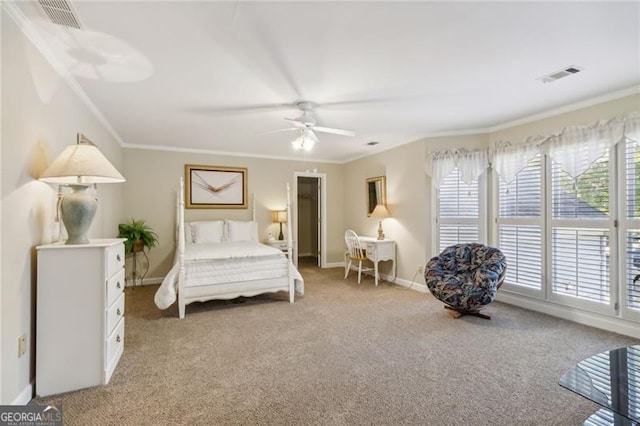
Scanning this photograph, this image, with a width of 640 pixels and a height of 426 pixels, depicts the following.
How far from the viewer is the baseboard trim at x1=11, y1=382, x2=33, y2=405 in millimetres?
1797

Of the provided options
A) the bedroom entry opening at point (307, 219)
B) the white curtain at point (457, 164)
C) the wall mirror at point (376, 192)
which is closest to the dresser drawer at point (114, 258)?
the white curtain at point (457, 164)

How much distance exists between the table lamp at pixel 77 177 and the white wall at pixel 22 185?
0.51 feet

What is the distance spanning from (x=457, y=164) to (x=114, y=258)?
4.32 m

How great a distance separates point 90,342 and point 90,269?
0.51 meters

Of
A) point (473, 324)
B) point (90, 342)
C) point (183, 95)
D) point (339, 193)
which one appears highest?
point (183, 95)

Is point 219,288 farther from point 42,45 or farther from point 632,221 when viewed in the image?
point 632,221

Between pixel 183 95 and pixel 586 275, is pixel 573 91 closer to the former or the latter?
pixel 586 275

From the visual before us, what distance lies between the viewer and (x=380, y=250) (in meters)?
4.97

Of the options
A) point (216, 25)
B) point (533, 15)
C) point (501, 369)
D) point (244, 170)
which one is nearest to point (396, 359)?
point (501, 369)

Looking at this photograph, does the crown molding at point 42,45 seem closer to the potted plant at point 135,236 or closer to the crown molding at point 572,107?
the potted plant at point 135,236

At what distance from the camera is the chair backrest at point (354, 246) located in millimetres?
5129

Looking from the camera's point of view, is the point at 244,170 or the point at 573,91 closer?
the point at 573,91

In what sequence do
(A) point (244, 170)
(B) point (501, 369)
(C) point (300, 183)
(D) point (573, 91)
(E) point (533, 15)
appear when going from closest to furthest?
(E) point (533, 15)
(B) point (501, 369)
(D) point (573, 91)
(A) point (244, 170)
(C) point (300, 183)

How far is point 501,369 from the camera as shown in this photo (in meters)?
2.30
